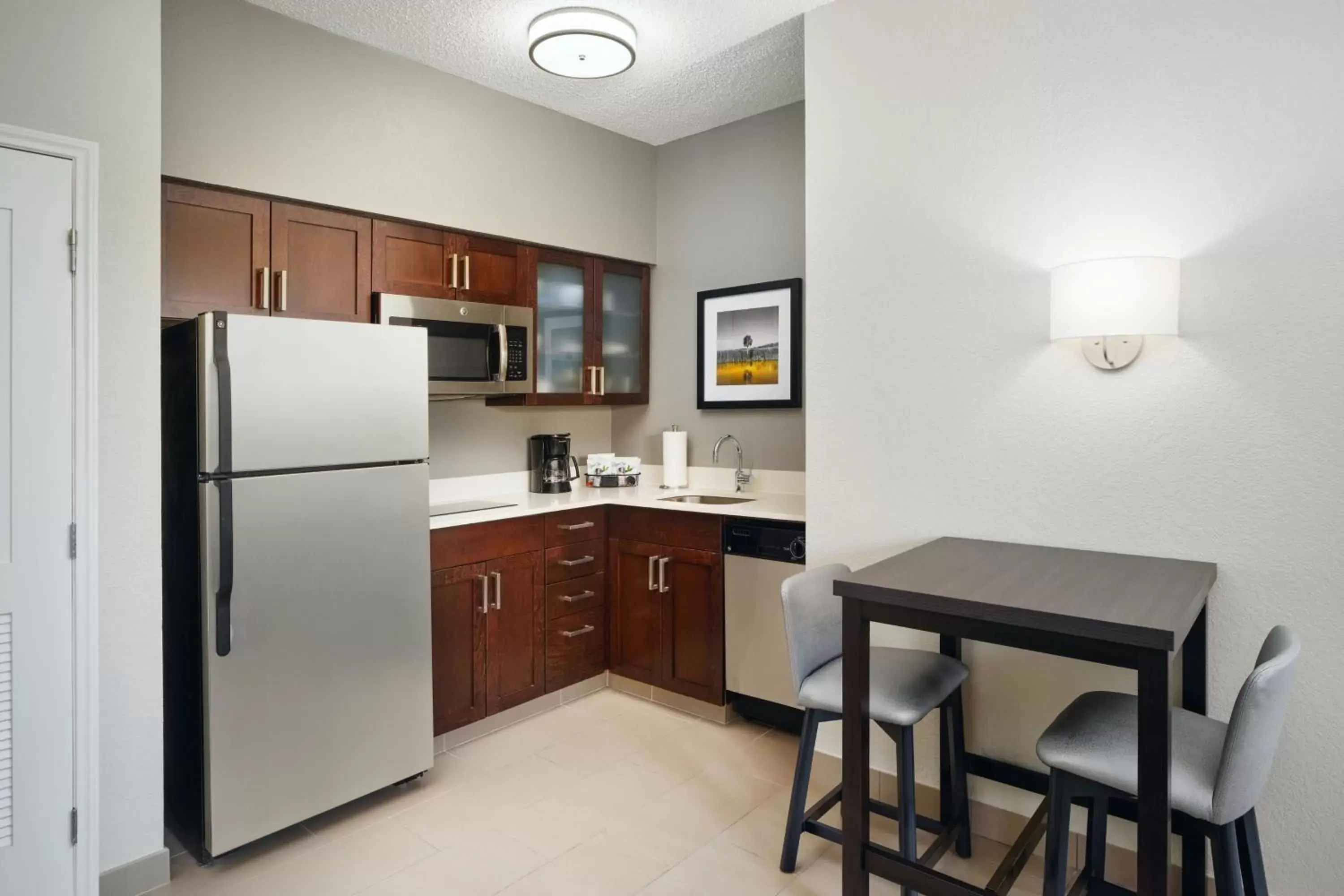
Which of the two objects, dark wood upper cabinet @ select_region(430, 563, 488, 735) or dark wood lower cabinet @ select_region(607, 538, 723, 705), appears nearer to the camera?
dark wood upper cabinet @ select_region(430, 563, 488, 735)

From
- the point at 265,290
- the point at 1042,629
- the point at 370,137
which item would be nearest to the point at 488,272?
the point at 370,137

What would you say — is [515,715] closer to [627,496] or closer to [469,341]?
[627,496]

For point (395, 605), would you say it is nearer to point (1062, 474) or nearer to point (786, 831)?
point (786, 831)

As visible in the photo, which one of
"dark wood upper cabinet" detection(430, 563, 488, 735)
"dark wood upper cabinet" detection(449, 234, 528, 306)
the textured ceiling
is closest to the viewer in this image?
the textured ceiling

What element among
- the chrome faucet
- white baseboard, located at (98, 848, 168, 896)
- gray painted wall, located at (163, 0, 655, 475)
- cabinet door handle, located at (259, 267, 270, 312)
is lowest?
white baseboard, located at (98, 848, 168, 896)

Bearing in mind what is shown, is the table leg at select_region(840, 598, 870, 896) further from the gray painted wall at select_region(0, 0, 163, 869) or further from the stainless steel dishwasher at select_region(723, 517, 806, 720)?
the gray painted wall at select_region(0, 0, 163, 869)

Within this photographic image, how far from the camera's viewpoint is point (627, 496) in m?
3.78

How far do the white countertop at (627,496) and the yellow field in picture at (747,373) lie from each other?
1.46ft

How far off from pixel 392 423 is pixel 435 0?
1432 mm

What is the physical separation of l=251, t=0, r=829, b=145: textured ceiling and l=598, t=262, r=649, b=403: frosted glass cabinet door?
0.76 m

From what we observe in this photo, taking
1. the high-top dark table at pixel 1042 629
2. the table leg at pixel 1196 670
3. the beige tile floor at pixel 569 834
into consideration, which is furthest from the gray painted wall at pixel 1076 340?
the beige tile floor at pixel 569 834

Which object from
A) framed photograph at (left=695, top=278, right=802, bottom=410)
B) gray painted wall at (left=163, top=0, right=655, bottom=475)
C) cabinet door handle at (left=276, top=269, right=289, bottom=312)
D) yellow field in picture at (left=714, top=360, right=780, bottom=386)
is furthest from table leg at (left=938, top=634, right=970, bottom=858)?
cabinet door handle at (left=276, top=269, right=289, bottom=312)

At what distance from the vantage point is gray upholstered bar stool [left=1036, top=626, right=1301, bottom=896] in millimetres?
1468

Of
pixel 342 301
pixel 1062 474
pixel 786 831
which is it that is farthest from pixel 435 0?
pixel 786 831
